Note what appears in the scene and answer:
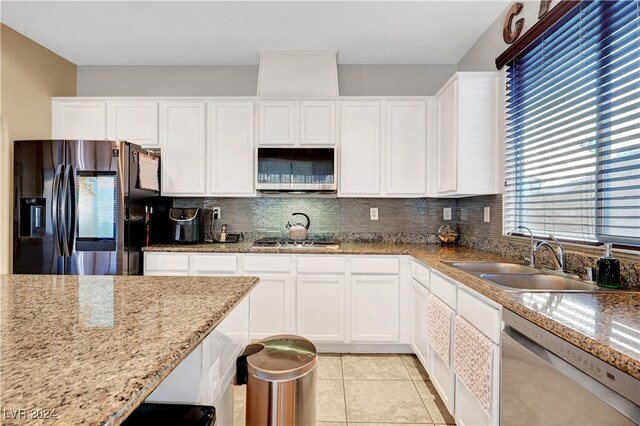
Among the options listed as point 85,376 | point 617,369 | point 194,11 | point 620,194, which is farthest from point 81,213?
point 620,194

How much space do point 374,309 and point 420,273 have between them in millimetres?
560

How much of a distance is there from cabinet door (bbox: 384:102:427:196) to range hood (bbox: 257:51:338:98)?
24.4 inches

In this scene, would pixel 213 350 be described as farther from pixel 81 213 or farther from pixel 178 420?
pixel 81 213

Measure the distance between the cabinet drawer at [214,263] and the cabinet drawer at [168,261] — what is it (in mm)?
80

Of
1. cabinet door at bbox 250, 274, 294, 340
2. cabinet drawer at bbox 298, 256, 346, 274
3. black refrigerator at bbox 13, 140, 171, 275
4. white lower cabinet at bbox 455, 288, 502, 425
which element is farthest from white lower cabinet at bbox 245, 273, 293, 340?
white lower cabinet at bbox 455, 288, 502, 425

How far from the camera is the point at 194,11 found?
2.49m

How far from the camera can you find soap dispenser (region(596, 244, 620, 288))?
1339 mm

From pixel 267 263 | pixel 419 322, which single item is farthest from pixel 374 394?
pixel 267 263

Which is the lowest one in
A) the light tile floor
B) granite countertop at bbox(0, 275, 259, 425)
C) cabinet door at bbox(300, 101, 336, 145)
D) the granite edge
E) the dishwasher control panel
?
the light tile floor

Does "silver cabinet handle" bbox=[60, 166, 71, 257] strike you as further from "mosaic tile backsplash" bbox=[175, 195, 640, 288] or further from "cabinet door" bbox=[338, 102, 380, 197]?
"cabinet door" bbox=[338, 102, 380, 197]

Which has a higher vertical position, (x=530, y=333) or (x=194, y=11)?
(x=194, y=11)

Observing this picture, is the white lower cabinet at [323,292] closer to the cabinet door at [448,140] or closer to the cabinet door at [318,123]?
the cabinet door at [448,140]

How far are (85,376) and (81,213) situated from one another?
2521 mm

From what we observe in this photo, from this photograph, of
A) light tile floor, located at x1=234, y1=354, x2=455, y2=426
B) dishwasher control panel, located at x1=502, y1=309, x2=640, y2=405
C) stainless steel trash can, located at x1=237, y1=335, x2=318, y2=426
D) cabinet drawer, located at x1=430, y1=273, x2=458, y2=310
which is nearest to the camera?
dishwasher control panel, located at x1=502, y1=309, x2=640, y2=405
